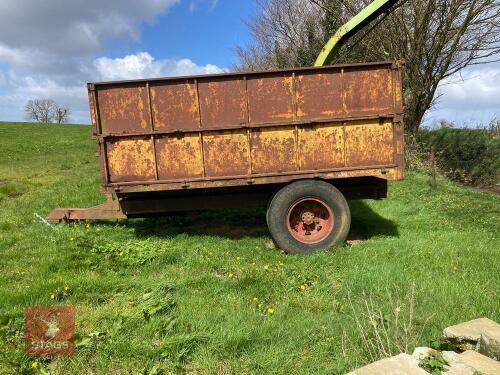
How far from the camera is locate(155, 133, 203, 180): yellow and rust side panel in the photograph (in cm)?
598

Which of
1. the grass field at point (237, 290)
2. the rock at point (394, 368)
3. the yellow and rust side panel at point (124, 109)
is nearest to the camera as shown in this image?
the rock at point (394, 368)

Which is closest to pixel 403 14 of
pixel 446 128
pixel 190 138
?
pixel 446 128

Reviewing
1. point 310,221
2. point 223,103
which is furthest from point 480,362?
point 223,103

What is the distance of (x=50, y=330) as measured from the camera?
3.78 m

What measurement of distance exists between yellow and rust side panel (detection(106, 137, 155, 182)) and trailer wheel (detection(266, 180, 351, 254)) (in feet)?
5.74

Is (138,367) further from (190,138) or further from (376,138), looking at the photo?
(376,138)

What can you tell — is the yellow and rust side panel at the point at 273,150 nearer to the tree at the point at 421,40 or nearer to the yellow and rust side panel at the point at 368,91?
the yellow and rust side panel at the point at 368,91

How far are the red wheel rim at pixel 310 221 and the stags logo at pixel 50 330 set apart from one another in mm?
3138

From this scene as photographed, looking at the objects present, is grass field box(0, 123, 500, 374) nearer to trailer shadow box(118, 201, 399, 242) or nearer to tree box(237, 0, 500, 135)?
trailer shadow box(118, 201, 399, 242)

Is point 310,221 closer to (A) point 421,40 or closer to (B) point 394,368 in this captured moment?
(B) point 394,368

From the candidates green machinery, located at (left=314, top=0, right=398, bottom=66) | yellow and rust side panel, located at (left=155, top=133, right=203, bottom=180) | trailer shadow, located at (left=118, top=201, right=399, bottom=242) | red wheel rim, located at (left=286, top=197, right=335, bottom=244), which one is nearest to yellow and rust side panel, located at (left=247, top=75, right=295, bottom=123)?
yellow and rust side panel, located at (left=155, top=133, right=203, bottom=180)

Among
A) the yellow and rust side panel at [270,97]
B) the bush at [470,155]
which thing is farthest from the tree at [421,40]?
the yellow and rust side panel at [270,97]

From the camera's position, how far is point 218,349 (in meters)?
3.50

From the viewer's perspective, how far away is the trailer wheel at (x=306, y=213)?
6.02 m
